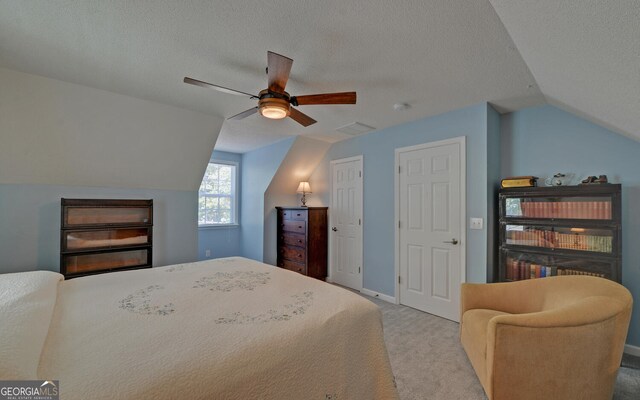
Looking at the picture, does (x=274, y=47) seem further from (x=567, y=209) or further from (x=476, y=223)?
(x=567, y=209)

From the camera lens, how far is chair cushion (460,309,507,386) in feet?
5.78

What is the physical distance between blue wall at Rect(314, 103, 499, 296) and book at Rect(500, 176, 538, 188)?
161 mm

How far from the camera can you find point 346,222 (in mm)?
4406

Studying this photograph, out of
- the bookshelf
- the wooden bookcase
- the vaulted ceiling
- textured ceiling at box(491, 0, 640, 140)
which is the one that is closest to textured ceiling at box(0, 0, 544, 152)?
the vaulted ceiling

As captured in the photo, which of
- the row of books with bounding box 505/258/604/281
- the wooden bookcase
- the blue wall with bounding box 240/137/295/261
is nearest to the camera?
the row of books with bounding box 505/258/604/281

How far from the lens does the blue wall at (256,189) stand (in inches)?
184

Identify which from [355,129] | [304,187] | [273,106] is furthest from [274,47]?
[304,187]

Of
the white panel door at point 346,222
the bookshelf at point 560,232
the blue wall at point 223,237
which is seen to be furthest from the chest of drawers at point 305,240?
the bookshelf at point 560,232

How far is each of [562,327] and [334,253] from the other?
10.9 feet

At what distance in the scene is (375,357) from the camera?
1370mm

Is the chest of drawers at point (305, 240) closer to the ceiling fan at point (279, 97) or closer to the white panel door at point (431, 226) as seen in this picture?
the white panel door at point (431, 226)

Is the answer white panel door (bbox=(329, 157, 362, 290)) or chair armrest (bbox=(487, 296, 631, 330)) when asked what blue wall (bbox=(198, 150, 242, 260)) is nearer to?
white panel door (bbox=(329, 157, 362, 290))

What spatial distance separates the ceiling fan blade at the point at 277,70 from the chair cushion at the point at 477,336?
2107 mm

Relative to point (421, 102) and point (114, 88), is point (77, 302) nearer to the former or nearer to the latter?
point (114, 88)
